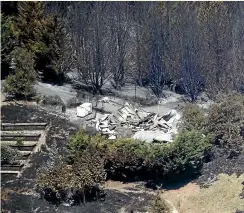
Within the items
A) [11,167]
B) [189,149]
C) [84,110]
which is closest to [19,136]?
[11,167]

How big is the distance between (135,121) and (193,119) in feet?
10.4

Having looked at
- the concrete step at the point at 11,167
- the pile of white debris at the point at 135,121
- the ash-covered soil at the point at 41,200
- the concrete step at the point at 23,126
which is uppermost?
the pile of white debris at the point at 135,121

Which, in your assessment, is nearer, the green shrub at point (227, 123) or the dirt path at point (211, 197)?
the dirt path at point (211, 197)

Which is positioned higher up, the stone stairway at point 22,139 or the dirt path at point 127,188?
the stone stairway at point 22,139

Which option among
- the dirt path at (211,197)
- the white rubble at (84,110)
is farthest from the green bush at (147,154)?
the white rubble at (84,110)

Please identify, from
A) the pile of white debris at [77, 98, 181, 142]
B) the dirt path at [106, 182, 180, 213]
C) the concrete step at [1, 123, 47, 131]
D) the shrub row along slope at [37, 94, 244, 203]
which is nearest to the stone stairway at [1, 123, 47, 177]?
the concrete step at [1, 123, 47, 131]

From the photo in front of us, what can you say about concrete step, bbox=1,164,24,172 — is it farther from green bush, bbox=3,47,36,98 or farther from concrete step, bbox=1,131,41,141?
green bush, bbox=3,47,36,98

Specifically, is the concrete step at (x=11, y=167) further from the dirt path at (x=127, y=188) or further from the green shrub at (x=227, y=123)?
the green shrub at (x=227, y=123)

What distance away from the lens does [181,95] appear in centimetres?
2936

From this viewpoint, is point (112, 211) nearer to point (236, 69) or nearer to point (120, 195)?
point (120, 195)

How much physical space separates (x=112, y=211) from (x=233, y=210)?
4.01m

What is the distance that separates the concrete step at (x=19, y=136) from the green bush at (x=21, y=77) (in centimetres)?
338

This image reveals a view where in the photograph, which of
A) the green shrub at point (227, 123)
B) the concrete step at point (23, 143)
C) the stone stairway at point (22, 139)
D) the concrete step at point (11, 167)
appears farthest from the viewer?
the concrete step at point (23, 143)

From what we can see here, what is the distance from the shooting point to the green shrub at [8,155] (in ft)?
71.7
